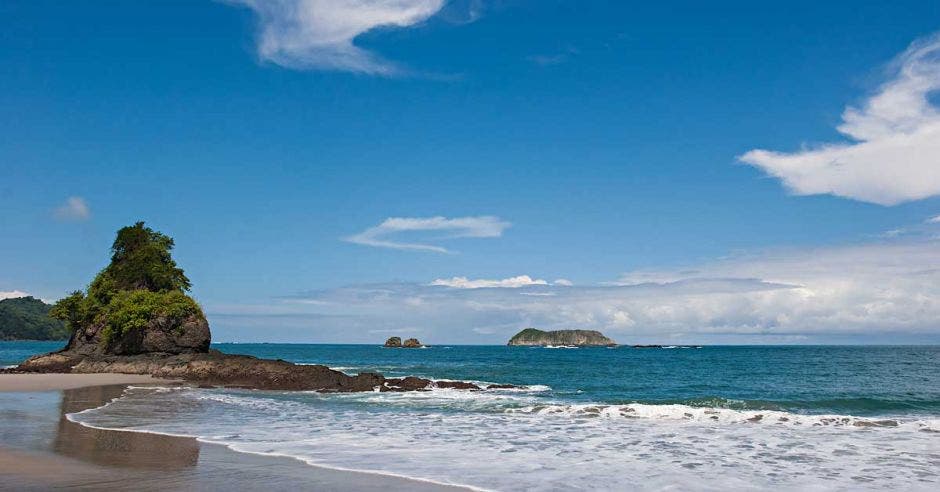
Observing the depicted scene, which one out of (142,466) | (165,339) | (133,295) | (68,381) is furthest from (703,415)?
(133,295)

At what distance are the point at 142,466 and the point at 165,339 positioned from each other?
39.6m

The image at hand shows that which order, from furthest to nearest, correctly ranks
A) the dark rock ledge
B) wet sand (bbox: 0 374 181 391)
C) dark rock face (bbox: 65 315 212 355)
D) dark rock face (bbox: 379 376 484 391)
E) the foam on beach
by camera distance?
dark rock face (bbox: 65 315 212 355) → the dark rock ledge → dark rock face (bbox: 379 376 484 391) → wet sand (bbox: 0 374 181 391) → the foam on beach

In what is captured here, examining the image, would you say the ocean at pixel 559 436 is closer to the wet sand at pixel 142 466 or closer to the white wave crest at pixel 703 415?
the white wave crest at pixel 703 415

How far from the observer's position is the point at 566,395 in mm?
37781

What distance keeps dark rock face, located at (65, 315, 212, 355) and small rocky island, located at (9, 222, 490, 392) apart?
0.22ft

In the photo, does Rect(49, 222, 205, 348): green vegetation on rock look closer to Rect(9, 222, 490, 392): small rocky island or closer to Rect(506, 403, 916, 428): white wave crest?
Rect(9, 222, 490, 392): small rocky island

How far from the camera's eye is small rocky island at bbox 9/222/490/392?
39.0 meters

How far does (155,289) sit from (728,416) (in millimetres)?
47032

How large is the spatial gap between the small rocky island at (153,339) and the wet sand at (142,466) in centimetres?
2062

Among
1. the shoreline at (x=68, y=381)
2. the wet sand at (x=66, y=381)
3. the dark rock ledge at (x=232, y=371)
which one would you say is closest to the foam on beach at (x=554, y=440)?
the shoreline at (x=68, y=381)

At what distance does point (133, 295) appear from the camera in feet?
163

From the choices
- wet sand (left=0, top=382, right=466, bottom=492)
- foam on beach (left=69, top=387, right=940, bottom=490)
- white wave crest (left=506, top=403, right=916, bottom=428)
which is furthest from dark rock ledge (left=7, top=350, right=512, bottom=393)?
wet sand (left=0, top=382, right=466, bottom=492)

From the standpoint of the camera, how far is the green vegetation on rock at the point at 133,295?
48594 mm

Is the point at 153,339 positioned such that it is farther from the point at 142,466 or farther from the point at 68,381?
the point at 142,466
